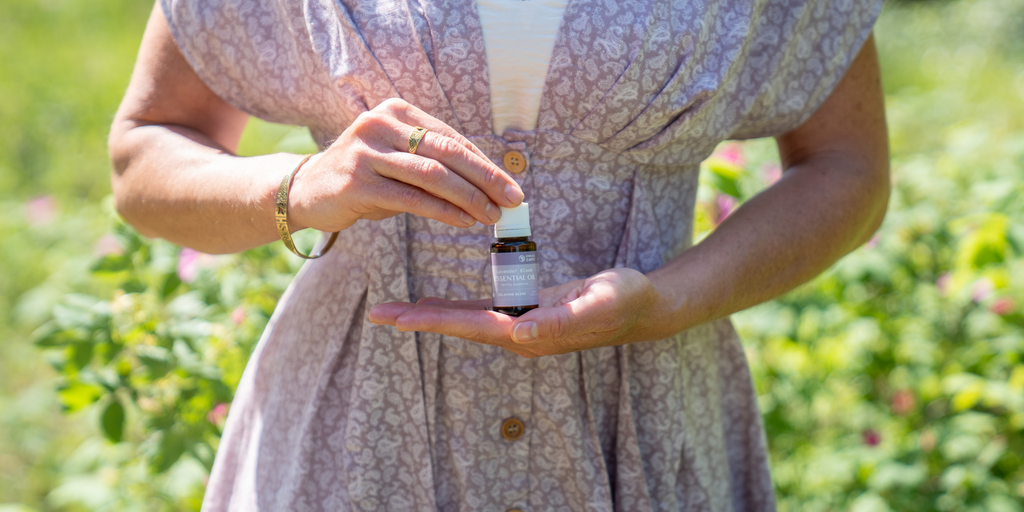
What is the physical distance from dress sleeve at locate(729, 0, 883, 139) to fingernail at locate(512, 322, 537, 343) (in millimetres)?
532

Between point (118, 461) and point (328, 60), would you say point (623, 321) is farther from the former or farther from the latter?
point (118, 461)

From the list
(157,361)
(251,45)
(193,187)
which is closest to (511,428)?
(193,187)

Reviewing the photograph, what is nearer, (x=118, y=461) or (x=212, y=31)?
(x=212, y=31)

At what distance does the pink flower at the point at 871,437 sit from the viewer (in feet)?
7.81

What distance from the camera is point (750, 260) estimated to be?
1.17m

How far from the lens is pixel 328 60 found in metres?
1.04

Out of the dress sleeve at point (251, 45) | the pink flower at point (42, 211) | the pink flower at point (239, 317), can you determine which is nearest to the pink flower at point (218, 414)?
the pink flower at point (239, 317)

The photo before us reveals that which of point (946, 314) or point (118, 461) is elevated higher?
point (946, 314)

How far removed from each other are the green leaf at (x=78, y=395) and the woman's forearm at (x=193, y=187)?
0.80 m

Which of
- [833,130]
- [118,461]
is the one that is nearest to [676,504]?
[833,130]

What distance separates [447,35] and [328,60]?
0.18 meters

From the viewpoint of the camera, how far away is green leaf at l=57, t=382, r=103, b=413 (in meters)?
1.78

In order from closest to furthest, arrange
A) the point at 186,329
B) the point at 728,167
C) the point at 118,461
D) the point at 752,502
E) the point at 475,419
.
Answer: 1. the point at 475,419
2. the point at 752,502
3. the point at 186,329
4. the point at 728,167
5. the point at 118,461

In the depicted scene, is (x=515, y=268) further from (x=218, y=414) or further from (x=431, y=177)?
(x=218, y=414)
